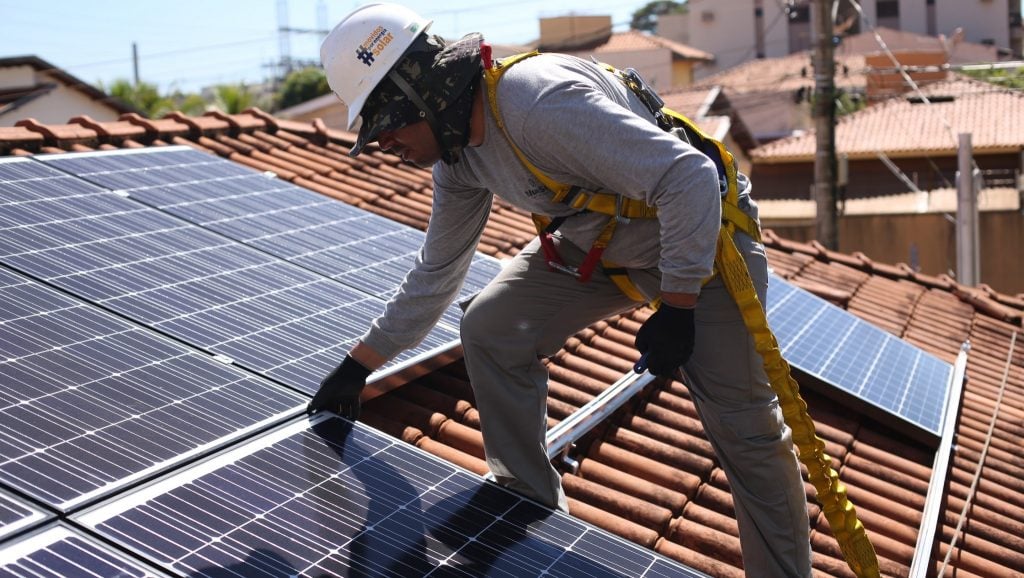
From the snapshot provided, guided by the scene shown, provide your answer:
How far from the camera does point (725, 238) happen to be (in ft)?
12.9

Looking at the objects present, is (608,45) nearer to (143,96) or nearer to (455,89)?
(143,96)

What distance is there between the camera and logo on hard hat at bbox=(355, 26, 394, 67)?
387cm

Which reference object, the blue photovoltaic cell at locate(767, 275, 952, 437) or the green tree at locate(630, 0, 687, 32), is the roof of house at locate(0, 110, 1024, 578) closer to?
the blue photovoltaic cell at locate(767, 275, 952, 437)

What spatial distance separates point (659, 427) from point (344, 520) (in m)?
2.50

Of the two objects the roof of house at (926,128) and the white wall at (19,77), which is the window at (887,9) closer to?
the roof of house at (926,128)

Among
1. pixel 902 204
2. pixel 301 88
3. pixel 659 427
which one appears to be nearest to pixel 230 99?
pixel 301 88

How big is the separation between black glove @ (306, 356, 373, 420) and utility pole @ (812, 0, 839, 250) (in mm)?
18565

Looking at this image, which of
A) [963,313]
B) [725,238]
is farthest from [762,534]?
[963,313]

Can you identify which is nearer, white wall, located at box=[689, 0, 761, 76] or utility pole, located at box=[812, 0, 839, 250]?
utility pole, located at box=[812, 0, 839, 250]

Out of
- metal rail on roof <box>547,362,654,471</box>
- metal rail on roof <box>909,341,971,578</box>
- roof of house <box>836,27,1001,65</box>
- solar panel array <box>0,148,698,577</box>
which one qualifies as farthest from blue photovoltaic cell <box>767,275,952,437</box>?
roof of house <box>836,27,1001,65</box>

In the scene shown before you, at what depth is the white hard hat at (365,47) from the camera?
3.88 metres

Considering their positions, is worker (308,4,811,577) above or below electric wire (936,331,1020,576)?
above

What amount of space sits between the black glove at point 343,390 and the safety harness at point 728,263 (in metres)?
0.82

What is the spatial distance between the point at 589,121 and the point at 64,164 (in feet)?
11.0
